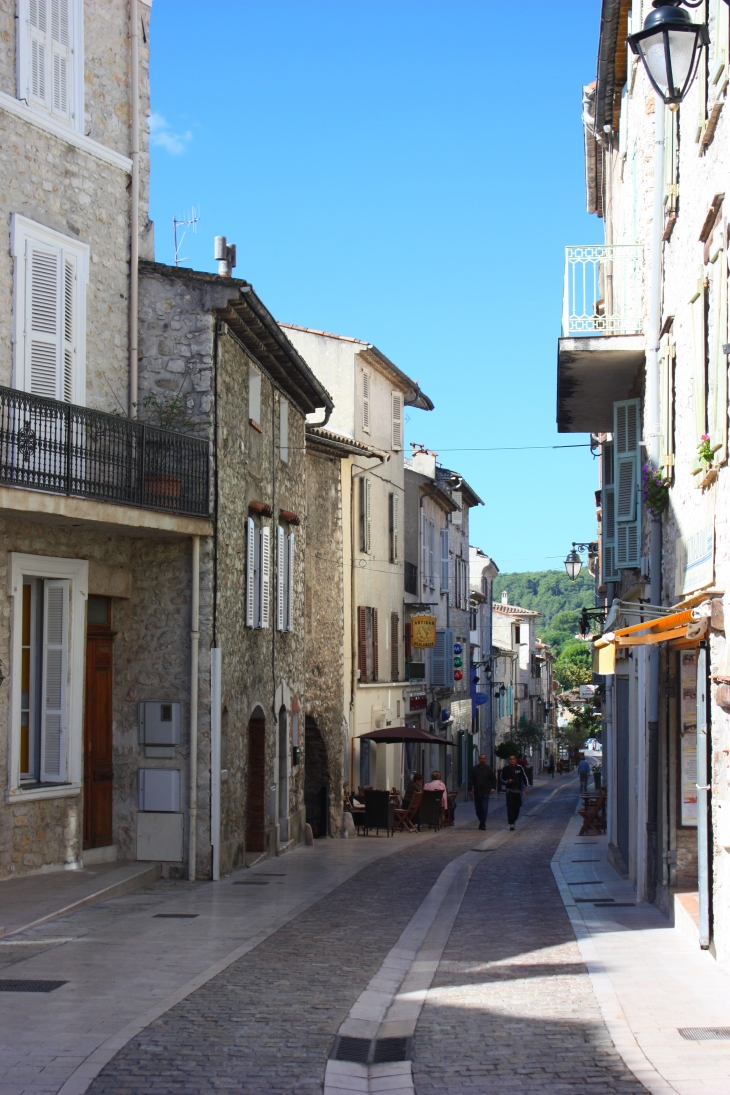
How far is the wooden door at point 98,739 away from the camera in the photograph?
48.4 ft

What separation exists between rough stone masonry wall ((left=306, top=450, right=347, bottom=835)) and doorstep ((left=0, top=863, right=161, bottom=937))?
10.6 m

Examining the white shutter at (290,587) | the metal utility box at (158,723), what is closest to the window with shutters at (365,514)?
the white shutter at (290,587)

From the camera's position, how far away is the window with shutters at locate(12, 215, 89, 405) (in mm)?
13469

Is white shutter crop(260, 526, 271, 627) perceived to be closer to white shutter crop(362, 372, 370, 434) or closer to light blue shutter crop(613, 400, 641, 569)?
light blue shutter crop(613, 400, 641, 569)

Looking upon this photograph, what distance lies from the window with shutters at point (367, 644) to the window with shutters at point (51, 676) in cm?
1433

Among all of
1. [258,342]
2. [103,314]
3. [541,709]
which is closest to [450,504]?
[258,342]

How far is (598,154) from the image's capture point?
77.4 feet

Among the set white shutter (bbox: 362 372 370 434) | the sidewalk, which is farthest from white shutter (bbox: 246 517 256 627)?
white shutter (bbox: 362 372 370 434)

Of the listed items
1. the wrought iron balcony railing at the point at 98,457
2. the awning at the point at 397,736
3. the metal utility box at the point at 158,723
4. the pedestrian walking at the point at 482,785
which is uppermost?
the wrought iron balcony railing at the point at 98,457

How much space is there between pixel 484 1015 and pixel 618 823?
33.8 ft

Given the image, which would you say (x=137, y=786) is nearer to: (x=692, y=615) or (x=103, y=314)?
(x=103, y=314)

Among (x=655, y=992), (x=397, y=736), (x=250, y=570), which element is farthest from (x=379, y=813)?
(x=655, y=992)

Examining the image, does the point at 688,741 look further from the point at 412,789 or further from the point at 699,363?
the point at 412,789

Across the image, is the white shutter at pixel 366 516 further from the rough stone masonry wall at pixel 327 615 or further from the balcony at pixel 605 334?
the balcony at pixel 605 334
